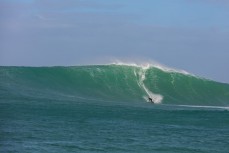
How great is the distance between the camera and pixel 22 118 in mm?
23297

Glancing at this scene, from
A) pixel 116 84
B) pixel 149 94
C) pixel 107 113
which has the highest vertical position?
pixel 116 84

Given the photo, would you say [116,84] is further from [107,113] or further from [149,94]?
[107,113]

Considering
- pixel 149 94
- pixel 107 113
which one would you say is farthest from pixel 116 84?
pixel 107 113

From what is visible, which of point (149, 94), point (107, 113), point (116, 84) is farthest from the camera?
point (116, 84)

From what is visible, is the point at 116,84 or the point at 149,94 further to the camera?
the point at 116,84

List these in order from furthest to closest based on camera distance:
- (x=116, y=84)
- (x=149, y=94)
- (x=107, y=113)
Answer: (x=116, y=84)
(x=149, y=94)
(x=107, y=113)

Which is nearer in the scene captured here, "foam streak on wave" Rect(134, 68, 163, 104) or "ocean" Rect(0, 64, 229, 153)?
"ocean" Rect(0, 64, 229, 153)

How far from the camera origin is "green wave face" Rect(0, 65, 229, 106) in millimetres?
42719

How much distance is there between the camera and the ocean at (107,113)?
719 inches

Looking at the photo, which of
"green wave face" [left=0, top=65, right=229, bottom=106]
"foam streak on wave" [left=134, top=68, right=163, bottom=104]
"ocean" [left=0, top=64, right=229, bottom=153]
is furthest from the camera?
"foam streak on wave" [left=134, top=68, right=163, bottom=104]

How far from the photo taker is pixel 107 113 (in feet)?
94.5

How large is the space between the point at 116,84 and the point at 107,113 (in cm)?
1910

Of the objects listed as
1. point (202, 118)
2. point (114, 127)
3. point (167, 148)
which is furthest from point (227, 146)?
point (202, 118)

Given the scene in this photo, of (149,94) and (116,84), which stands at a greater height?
(116,84)
